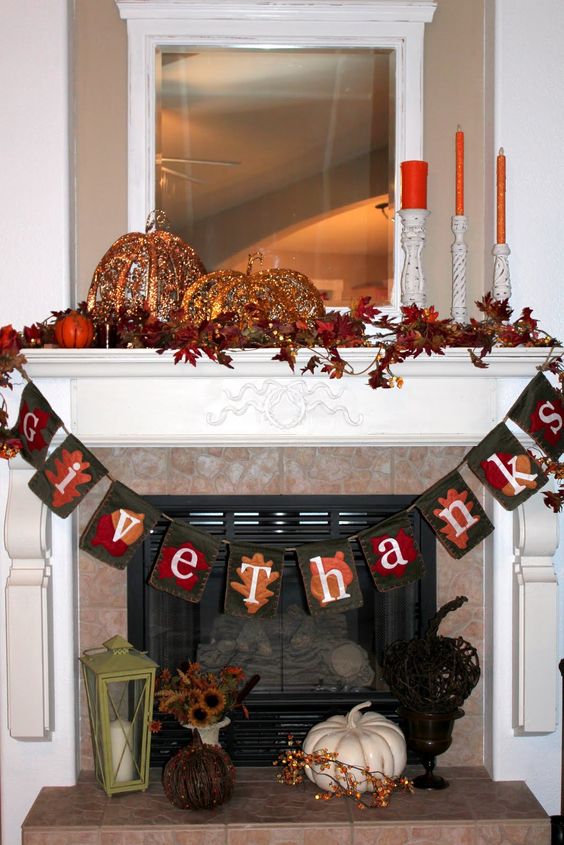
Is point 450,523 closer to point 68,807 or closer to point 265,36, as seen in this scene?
point 68,807

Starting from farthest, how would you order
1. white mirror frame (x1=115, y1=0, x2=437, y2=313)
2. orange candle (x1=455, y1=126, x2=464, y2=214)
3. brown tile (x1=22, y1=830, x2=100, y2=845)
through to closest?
white mirror frame (x1=115, y1=0, x2=437, y2=313)
orange candle (x1=455, y1=126, x2=464, y2=214)
brown tile (x1=22, y1=830, x2=100, y2=845)

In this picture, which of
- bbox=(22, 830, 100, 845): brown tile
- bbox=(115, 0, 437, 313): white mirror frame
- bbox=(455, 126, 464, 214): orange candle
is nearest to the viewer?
bbox=(22, 830, 100, 845): brown tile

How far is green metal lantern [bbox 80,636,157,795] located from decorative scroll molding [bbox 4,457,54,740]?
13 centimetres

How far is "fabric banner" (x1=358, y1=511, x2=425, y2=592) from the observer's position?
2.33m

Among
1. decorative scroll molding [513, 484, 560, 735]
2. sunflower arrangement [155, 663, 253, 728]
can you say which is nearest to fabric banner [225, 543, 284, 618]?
sunflower arrangement [155, 663, 253, 728]

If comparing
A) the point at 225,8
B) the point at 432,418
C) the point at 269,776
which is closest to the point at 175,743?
the point at 269,776

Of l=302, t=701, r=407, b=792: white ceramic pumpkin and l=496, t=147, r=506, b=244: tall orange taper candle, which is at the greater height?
l=496, t=147, r=506, b=244: tall orange taper candle

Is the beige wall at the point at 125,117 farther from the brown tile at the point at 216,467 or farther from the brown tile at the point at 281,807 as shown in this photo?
the brown tile at the point at 281,807

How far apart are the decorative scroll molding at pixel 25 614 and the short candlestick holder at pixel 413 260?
3.45ft

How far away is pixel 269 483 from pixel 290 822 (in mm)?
838

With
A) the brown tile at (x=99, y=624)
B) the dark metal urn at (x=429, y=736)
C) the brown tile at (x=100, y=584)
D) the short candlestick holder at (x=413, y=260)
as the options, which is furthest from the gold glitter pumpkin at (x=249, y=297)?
the dark metal urn at (x=429, y=736)

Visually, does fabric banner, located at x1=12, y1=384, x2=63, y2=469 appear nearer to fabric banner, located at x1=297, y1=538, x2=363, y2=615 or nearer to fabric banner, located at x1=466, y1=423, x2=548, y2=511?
fabric banner, located at x1=297, y1=538, x2=363, y2=615

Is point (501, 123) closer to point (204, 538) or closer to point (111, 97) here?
point (111, 97)

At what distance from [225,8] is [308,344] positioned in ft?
3.24
